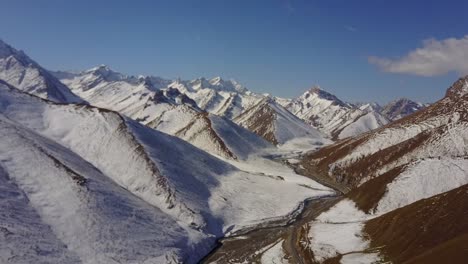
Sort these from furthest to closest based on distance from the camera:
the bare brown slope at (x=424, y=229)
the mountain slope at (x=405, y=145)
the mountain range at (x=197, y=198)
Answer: the mountain slope at (x=405, y=145), the mountain range at (x=197, y=198), the bare brown slope at (x=424, y=229)

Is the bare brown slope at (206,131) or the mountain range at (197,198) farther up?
the bare brown slope at (206,131)

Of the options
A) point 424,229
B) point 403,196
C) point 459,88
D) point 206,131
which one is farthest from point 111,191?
point 459,88

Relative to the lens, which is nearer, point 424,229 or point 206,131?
point 424,229

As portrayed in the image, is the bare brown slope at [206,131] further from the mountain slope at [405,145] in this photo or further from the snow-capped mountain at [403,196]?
the mountain slope at [405,145]

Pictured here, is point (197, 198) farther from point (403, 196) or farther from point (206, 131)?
point (206, 131)

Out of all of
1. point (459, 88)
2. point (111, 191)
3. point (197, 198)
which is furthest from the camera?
point (459, 88)

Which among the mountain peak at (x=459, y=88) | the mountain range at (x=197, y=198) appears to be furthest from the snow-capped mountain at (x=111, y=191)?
the mountain peak at (x=459, y=88)

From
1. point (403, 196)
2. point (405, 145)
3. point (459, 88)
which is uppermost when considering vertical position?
point (459, 88)

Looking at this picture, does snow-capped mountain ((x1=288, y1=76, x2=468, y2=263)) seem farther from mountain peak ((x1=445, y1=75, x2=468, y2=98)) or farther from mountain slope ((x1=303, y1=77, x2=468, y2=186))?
mountain peak ((x1=445, y1=75, x2=468, y2=98))
